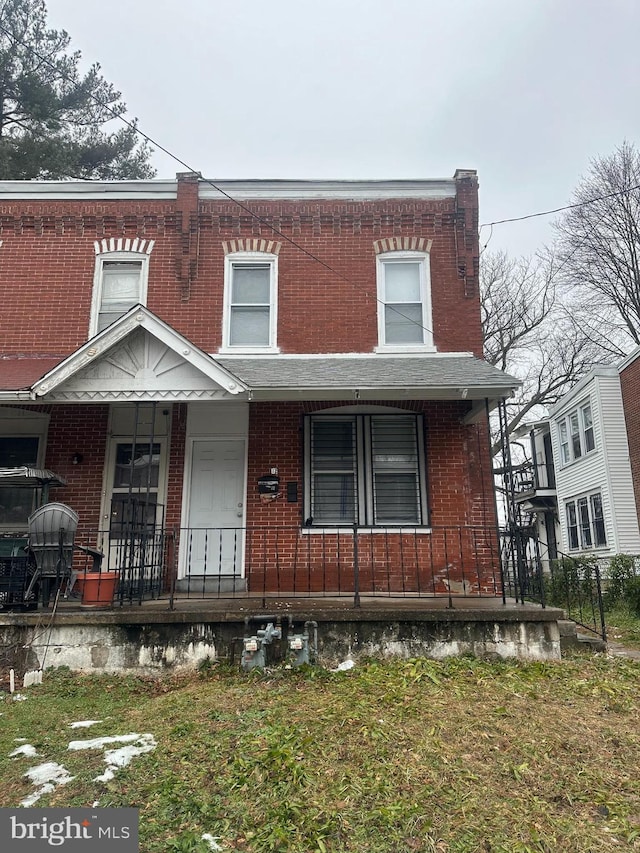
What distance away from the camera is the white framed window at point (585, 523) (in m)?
18.4

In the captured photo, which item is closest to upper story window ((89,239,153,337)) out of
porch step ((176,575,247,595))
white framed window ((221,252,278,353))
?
white framed window ((221,252,278,353))

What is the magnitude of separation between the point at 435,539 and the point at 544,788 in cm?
484

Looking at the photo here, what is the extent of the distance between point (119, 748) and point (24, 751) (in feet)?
2.27

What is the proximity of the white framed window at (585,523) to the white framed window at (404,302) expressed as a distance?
39.2 ft

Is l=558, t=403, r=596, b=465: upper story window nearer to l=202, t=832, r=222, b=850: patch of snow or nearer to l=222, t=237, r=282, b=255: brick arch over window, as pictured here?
l=222, t=237, r=282, b=255: brick arch over window

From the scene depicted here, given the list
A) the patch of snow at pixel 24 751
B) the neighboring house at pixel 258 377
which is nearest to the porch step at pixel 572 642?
the neighboring house at pixel 258 377

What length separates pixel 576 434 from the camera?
20.4 meters

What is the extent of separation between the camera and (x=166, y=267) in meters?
9.64

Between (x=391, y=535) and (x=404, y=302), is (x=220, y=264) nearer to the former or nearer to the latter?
(x=404, y=302)

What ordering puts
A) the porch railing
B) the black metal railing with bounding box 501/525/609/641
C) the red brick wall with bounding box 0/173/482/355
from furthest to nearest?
the red brick wall with bounding box 0/173/482/355, the porch railing, the black metal railing with bounding box 501/525/609/641

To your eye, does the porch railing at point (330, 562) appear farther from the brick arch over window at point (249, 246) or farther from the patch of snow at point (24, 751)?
the brick arch over window at point (249, 246)

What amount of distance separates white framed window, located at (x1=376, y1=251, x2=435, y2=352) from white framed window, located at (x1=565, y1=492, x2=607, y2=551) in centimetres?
1195

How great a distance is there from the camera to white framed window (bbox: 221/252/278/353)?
942 centimetres

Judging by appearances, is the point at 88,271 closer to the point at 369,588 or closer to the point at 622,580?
the point at 369,588
